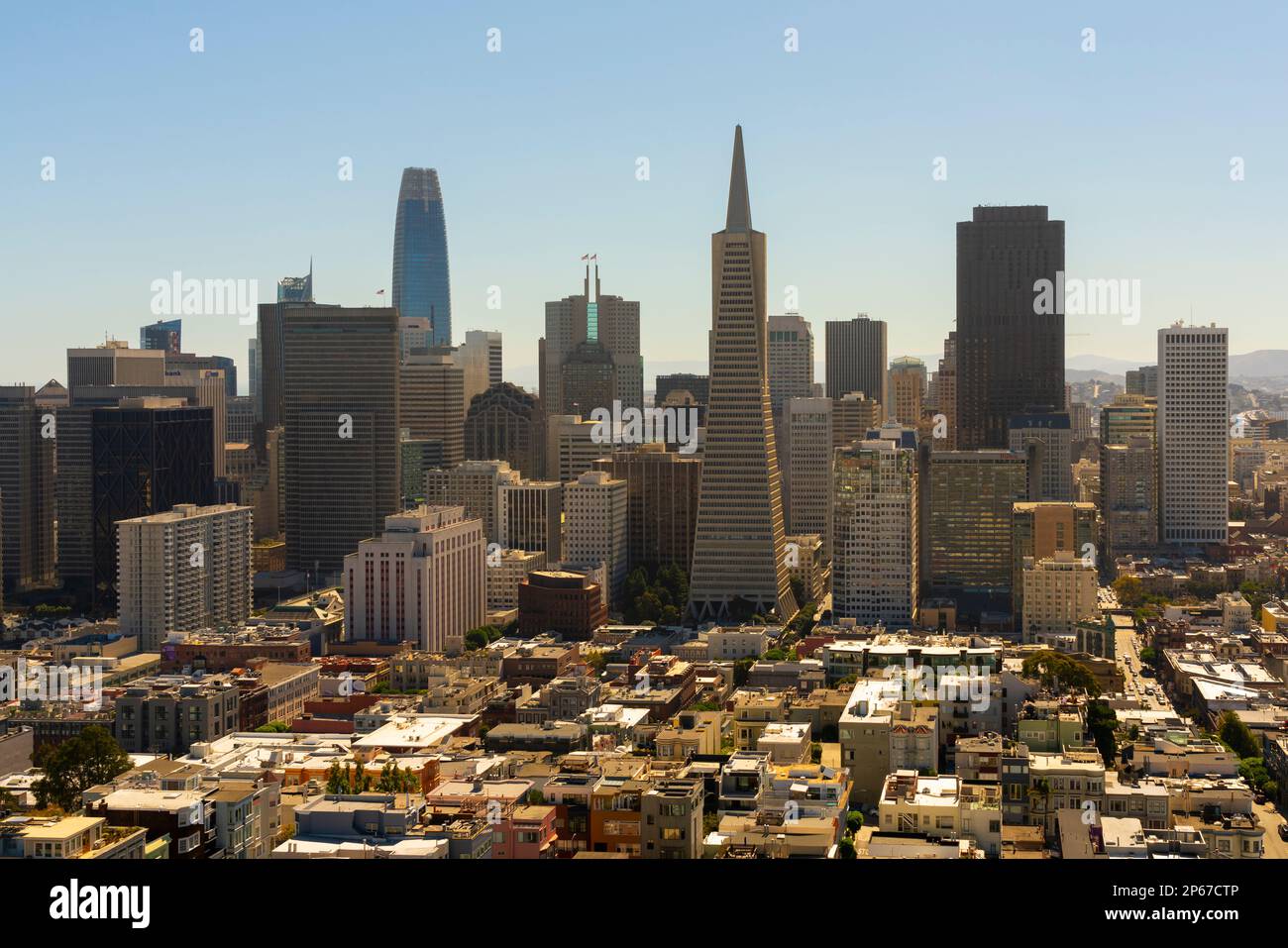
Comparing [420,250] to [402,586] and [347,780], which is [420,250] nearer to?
[402,586]

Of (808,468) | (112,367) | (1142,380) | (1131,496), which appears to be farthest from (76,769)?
(1142,380)

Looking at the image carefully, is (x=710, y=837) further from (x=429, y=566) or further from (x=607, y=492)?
(x=607, y=492)

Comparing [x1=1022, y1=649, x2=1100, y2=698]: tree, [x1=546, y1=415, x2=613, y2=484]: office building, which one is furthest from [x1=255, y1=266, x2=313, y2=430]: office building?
[x1=1022, y1=649, x2=1100, y2=698]: tree

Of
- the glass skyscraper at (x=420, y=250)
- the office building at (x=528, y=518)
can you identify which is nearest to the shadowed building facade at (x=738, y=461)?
the office building at (x=528, y=518)

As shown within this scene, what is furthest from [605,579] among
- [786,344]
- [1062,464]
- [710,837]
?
[786,344]

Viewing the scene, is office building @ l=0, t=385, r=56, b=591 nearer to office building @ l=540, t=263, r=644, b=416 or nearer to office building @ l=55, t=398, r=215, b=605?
office building @ l=55, t=398, r=215, b=605
